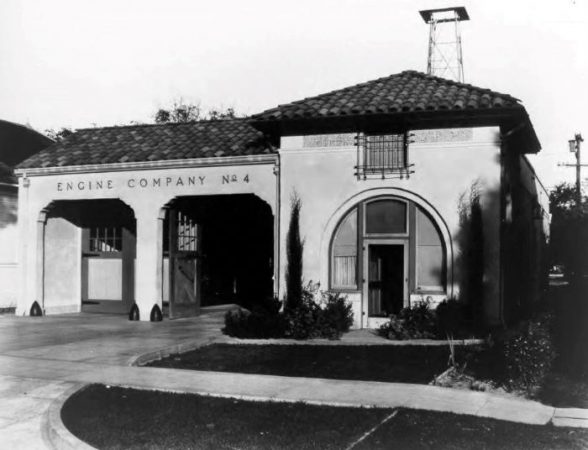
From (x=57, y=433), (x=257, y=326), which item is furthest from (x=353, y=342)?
(x=57, y=433)

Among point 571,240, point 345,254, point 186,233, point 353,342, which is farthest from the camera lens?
point 571,240

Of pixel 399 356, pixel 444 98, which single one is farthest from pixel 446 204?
pixel 399 356

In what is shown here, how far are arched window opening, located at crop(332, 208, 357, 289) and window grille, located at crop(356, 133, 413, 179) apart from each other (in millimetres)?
1008

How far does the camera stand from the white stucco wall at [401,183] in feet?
46.9

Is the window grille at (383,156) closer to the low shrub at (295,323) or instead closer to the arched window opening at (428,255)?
the arched window opening at (428,255)

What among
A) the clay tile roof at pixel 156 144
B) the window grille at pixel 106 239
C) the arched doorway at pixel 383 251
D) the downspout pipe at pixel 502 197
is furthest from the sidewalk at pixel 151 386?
the window grille at pixel 106 239

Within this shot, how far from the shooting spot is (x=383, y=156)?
15.1 meters

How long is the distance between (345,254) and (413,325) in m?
2.60

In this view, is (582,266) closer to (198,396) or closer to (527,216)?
(527,216)

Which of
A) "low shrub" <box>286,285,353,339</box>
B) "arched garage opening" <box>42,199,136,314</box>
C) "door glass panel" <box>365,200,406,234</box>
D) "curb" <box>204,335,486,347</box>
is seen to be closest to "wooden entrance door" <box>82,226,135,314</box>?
"arched garage opening" <box>42,199,136,314</box>

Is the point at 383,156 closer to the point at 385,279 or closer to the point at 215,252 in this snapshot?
the point at 385,279

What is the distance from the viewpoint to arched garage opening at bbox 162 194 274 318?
18.0m

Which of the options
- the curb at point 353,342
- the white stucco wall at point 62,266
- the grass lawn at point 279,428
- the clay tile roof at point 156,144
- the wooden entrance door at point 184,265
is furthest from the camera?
the white stucco wall at point 62,266

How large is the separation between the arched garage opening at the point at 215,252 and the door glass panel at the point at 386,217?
3.84m
